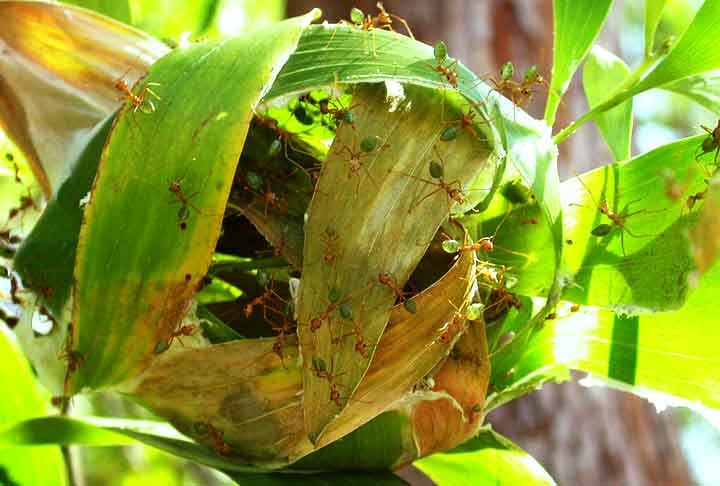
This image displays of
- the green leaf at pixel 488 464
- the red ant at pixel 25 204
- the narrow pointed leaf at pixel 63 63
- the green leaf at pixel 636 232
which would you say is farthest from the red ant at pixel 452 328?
the red ant at pixel 25 204

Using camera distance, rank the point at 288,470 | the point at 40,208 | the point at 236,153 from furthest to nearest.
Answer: the point at 40,208, the point at 288,470, the point at 236,153

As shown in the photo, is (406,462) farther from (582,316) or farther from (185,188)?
(185,188)

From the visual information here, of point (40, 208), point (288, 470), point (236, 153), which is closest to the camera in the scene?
point (236, 153)

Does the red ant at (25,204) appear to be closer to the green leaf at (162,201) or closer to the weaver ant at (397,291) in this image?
the green leaf at (162,201)

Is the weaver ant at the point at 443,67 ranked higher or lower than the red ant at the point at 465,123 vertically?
higher

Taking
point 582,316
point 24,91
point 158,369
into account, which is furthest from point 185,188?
point 582,316

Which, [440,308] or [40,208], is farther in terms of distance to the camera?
[40,208]
